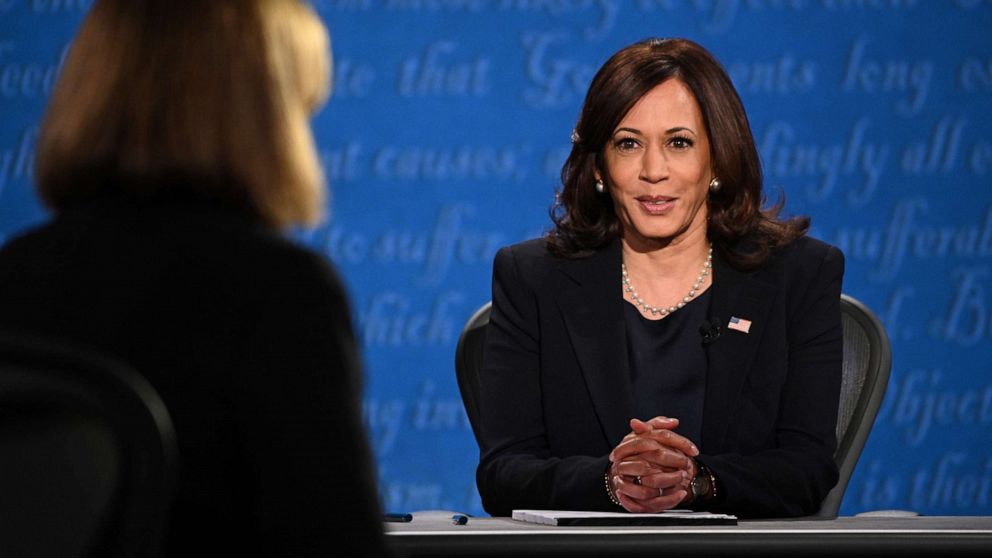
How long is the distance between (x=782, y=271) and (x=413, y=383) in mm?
2030

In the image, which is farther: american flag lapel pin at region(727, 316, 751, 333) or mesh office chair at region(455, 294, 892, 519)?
mesh office chair at region(455, 294, 892, 519)

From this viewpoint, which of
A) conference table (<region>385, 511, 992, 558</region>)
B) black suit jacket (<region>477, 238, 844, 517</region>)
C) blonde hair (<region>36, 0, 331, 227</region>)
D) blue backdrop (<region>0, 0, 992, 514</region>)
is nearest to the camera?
blonde hair (<region>36, 0, 331, 227</region>)

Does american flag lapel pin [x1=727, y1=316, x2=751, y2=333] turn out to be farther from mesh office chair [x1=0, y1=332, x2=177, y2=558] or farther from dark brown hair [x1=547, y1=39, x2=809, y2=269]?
mesh office chair [x1=0, y1=332, x2=177, y2=558]

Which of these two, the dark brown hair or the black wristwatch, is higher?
the dark brown hair

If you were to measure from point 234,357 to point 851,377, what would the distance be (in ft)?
6.04

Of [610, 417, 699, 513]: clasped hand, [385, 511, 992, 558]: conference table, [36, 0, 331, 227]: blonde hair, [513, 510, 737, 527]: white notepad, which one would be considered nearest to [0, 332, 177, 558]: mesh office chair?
[36, 0, 331, 227]: blonde hair

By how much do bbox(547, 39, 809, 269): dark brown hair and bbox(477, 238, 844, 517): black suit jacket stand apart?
38 millimetres

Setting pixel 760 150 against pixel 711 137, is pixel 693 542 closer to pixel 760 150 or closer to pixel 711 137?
pixel 711 137

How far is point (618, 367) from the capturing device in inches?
91.7

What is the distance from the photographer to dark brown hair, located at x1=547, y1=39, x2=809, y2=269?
2400 millimetres

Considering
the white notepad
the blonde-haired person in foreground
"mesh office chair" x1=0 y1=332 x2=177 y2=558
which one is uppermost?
the blonde-haired person in foreground

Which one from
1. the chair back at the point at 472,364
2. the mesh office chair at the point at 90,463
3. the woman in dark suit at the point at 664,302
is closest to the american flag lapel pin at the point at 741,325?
the woman in dark suit at the point at 664,302

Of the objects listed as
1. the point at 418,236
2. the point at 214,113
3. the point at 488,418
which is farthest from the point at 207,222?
the point at 418,236

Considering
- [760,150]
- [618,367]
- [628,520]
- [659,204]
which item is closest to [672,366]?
→ [618,367]
